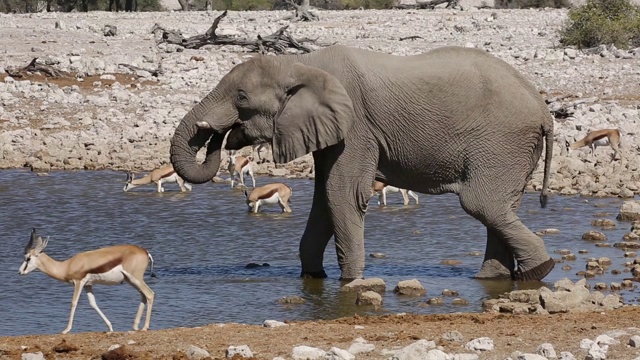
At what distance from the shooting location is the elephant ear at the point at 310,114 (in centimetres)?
1092

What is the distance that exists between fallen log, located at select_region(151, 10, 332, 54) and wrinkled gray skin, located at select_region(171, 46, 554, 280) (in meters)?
16.9

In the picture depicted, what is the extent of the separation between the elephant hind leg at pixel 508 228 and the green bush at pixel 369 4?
43.0m

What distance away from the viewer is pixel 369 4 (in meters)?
54.7

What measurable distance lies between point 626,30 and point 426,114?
18.8m

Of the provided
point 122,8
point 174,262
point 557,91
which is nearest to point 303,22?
point 557,91

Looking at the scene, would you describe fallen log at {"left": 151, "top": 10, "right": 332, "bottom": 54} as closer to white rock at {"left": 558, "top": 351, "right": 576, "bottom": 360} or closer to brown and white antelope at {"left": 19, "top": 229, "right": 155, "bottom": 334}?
brown and white antelope at {"left": 19, "top": 229, "right": 155, "bottom": 334}

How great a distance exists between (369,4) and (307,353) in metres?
48.1

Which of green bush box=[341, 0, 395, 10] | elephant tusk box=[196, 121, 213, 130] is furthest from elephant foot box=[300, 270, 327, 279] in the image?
green bush box=[341, 0, 395, 10]

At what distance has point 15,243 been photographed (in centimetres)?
1390

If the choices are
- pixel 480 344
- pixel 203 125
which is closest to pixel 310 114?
pixel 203 125

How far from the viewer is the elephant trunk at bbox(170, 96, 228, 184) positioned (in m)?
11.0

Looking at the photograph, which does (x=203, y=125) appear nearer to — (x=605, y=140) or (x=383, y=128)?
(x=383, y=128)

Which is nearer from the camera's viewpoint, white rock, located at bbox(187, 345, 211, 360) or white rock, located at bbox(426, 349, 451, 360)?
white rock, located at bbox(426, 349, 451, 360)

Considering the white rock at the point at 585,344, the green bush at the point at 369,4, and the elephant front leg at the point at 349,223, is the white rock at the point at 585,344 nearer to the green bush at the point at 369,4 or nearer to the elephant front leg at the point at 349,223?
the elephant front leg at the point at 349,223
